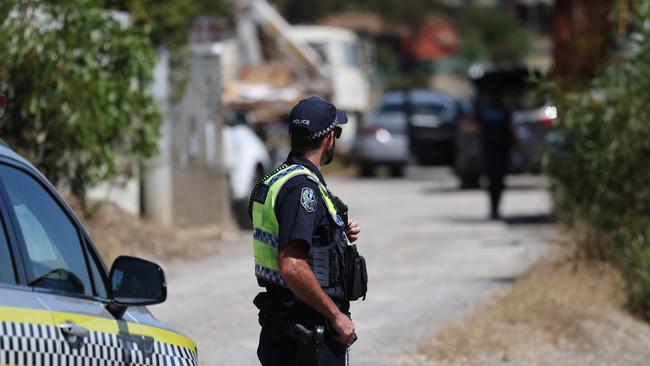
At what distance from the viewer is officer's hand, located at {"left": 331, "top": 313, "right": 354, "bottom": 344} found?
5.23m

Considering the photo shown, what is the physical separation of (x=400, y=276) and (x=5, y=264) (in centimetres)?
985

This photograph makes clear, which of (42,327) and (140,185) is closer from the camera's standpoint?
(42,327)

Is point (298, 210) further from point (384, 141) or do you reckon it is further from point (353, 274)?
point (384, 141)

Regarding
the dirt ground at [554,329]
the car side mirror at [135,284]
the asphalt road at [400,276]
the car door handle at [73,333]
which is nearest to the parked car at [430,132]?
the asphalt road at [400,276]

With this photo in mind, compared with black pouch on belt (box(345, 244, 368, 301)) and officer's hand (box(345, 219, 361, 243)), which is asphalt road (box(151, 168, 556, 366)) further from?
black pouch on belt (box(345, 244, 368, 301))

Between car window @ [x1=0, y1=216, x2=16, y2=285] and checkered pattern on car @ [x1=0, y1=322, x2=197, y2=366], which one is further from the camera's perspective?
car window @ [x1=0, y1=216, x2=16, y2=285]

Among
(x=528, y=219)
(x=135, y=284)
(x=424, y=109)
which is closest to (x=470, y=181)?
(x=424, y=109)

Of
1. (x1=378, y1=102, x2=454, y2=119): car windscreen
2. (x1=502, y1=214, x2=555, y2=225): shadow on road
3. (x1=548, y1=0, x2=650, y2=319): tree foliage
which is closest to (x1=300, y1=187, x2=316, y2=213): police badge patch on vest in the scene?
(x1=548, y1=0, x2=650, y2=319): tree foliage

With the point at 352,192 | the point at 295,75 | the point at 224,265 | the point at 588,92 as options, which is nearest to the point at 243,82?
the point at 295,75

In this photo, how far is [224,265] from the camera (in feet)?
48.1

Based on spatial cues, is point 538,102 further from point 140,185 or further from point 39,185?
point 39,185

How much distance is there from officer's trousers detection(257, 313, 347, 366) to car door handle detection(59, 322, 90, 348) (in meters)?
1.14

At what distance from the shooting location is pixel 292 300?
5344 millimetres

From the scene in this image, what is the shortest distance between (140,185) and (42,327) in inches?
466
